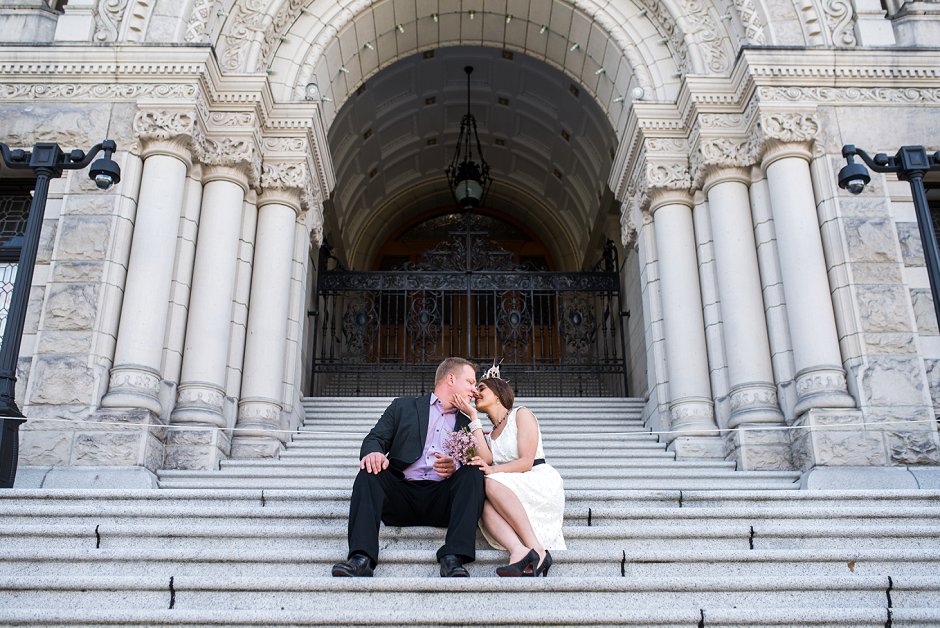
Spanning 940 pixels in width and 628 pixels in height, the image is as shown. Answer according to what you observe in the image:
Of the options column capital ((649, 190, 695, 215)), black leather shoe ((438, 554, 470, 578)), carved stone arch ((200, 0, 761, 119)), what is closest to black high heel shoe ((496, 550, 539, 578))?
black leather shoe ((438, 554, 470, 578))

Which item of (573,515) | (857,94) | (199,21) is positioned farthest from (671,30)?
(573,515)

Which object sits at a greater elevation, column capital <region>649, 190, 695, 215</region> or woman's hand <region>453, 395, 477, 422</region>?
column capital <region>649, 190, 695, 215</region>

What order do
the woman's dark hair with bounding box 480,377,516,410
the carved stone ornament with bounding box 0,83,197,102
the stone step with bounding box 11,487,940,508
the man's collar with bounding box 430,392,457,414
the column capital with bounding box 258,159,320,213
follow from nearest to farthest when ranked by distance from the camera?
the man's collar with bounding box 430,392,457,414
the woman's dark hair with bounding box 480,377,516,410
the stone step with bounding box 11,487,940,508
the carved stone ornament with bounding box 0,83,197,102
the column capital with bounding box 258,159,320,213

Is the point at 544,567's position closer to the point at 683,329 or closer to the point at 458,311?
the point at 683,329

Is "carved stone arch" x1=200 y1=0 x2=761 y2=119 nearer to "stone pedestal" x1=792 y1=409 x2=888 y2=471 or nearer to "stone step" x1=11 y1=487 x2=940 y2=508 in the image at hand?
"stone pedestal" x1=792 y1=409 x2=888 y2=471

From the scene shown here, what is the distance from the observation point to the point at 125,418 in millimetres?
8914

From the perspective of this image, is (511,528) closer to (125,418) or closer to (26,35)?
(125,418)

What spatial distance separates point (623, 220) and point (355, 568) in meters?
8.85

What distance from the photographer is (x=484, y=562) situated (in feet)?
18.5

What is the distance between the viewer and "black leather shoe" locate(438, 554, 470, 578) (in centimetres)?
532

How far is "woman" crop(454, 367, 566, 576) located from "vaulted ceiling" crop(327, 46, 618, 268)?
403 inches

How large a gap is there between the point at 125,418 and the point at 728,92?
835 centimetres

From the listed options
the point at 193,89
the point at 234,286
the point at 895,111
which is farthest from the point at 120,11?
the point at 895,111

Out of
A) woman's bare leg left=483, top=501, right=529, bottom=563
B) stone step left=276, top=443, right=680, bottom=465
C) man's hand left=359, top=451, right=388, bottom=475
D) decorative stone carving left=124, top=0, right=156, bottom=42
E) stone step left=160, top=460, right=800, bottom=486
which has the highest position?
decorative stone carving left=124, top=0, right=156, bottom=42
